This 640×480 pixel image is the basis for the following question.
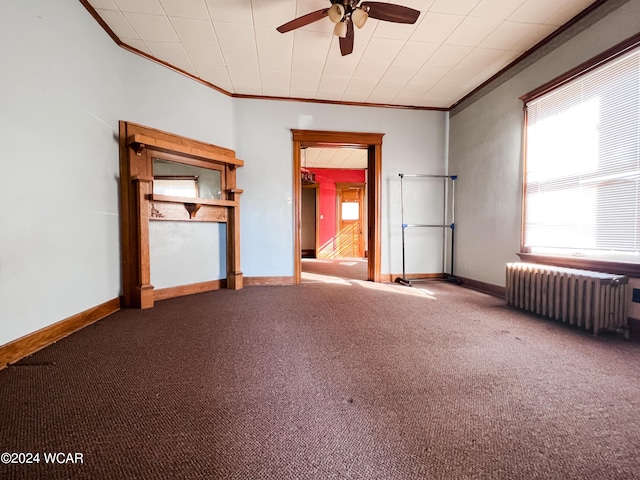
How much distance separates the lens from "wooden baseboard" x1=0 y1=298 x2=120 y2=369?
178cm

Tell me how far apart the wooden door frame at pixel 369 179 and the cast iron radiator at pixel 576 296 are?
2.17 meters

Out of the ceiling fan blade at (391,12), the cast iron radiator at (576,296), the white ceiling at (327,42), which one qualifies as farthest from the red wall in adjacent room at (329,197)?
the ceiling fan blade at (391,12)

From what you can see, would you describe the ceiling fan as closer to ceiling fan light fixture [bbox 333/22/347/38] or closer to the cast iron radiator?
ceiling fan light fixture [bbox 333/22/347/38]

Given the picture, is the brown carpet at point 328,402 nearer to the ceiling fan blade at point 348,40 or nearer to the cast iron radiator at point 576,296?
the cast iron radiator at point 576,296

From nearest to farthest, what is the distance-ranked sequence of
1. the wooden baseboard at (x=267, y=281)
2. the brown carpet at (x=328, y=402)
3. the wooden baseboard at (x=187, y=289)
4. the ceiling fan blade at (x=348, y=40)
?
the brown carpet at (x=328, y=402) < the ceiling fan blade at (x=348, y=40) < the wooden baseboard at (x=187, y=289) < the wooden baseboard at (x=267, y=281)

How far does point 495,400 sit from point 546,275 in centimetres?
194

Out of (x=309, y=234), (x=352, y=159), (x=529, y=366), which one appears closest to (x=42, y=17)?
(x=529, y=366)

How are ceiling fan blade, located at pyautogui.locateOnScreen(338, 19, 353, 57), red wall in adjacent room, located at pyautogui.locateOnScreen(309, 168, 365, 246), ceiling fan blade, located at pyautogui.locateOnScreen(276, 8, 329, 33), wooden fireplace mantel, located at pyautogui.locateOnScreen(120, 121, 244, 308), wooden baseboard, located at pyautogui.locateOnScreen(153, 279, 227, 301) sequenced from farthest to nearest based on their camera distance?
red wall in adjacent room, located at pyautogui.locateOnScreen(309, 168, 365, 246) < wooden baseboard, located at pyautogui.locateOnScreen(153, 279, 227, 301) < wooden fireplace mantel, located at pyautogui.locateOnScreen(120, 121, 244, 308) < ceiling fan blade, located at pyautogui.locateOnScreen(338, 19, 353, 57) < ceiling fan blade, located at pyautogui.locateOnScreen(276, 8, 329, 33)

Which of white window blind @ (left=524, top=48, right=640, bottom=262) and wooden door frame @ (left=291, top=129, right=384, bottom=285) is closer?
white window blind @ (left=524, top=48, right=640, bottom=262)

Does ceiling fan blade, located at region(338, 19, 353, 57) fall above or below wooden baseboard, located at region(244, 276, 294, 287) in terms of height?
above

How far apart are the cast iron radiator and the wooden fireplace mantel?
152 inches

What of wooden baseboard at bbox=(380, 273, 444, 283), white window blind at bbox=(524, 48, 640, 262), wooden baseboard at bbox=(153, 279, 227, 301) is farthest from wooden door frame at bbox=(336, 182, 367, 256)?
white window blind at bbox=(524, 48, 640, 262)

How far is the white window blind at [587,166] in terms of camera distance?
226cm

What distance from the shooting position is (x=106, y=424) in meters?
1.19
